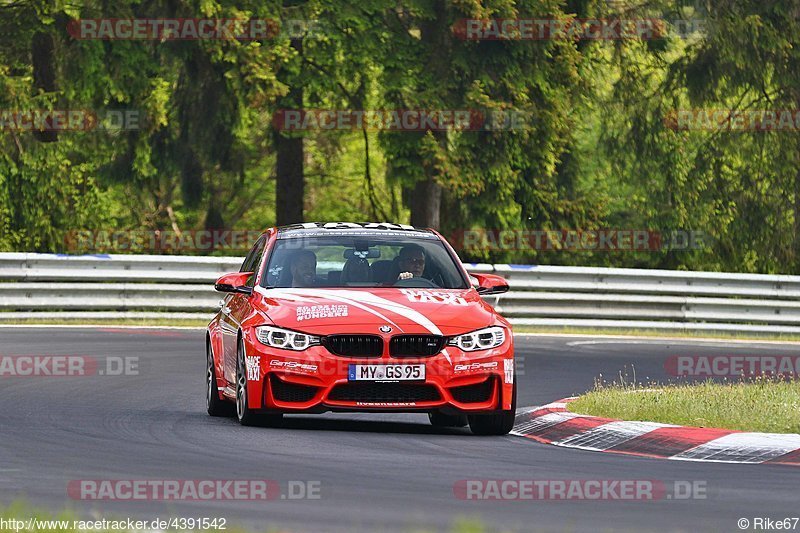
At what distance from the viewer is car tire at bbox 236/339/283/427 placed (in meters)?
12.4

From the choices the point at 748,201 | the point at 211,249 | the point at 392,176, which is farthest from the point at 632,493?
the point at 211,249

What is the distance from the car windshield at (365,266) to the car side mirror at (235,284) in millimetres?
176

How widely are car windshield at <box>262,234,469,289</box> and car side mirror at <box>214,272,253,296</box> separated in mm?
176

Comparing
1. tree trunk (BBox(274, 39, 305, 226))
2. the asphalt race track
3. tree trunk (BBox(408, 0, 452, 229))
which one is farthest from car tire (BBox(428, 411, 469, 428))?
tree trunk (BBox(274, 39, 305, 226))

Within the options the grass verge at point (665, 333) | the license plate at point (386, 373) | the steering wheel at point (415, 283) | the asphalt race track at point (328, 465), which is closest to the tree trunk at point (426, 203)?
the grass verge at point (665, 333)

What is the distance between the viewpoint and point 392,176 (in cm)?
3147

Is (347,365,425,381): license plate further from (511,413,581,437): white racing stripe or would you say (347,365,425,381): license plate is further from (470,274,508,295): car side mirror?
(470,274,508,295): car side mirror

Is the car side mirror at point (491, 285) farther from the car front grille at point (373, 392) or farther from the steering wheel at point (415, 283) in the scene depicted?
the car front grille at point (373, 392)

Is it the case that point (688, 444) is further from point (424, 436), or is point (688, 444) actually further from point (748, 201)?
point (748, 201)

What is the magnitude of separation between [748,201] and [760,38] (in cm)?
376

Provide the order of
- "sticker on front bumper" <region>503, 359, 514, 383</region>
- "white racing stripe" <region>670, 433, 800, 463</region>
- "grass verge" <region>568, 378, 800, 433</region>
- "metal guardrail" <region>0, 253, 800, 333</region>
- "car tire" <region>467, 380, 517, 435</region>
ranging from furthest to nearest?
"metal guardrail" <region>0, 253, 800, 333</region> < "car tire" <region>467, 380, 517, 435</region> < "sticker on front bumper" <region>503, 359, 514, 383</region> < "grass verge" <region>568, 378, 800, 433</region> < "white racing stripe" <region>670, 433, 800, 463</region>

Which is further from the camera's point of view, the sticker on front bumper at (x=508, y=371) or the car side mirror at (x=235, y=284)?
the car side mirror at (x=235, y=284)

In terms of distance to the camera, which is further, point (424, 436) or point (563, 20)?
point (563, 20)

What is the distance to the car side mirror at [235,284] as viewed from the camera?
13.4 metres
